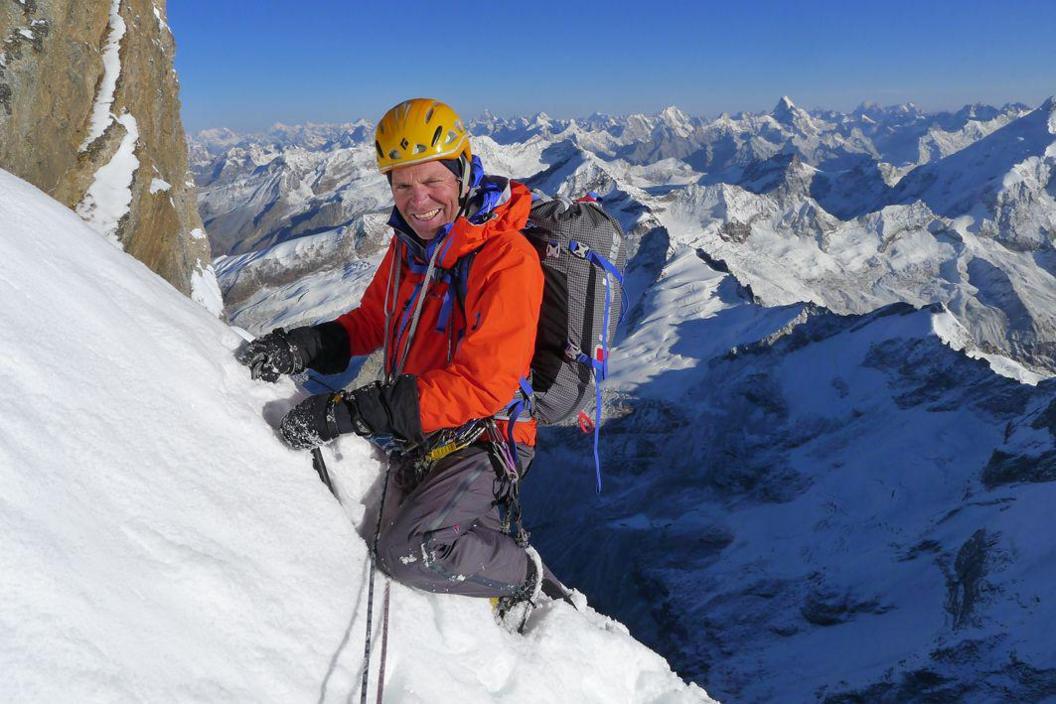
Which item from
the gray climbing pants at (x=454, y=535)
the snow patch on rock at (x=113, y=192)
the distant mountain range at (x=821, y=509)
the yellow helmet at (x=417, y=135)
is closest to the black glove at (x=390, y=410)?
the gray climbing pants at (x=454, y=535)

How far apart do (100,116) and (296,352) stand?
16.1 meters

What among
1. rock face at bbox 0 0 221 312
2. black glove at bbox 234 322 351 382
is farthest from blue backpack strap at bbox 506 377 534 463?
rock face at bbox 0 0 221 312

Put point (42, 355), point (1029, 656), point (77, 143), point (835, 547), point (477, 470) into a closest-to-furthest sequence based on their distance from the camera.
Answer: point (42, 355) → point (477, 470) → point (77, 143) → point (1029, 656) → point (835, 547)

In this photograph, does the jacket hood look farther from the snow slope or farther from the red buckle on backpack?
the red buckle on backpack

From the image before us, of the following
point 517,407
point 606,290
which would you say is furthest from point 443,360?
point 606,290

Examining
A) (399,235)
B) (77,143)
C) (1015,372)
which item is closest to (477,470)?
(399,235)

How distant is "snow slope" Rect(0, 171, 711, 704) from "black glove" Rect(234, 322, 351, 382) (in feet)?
0.56

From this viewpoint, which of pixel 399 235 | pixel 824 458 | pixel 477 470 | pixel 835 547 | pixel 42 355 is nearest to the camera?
pixel 42 355

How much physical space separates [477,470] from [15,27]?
15.4 m

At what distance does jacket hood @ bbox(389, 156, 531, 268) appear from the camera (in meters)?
5.32

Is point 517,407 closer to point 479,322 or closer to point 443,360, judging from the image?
point 443,360

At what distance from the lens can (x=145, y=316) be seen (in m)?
5.05

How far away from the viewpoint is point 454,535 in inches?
203

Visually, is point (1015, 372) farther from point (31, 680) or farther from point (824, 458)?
point (31, 680)
